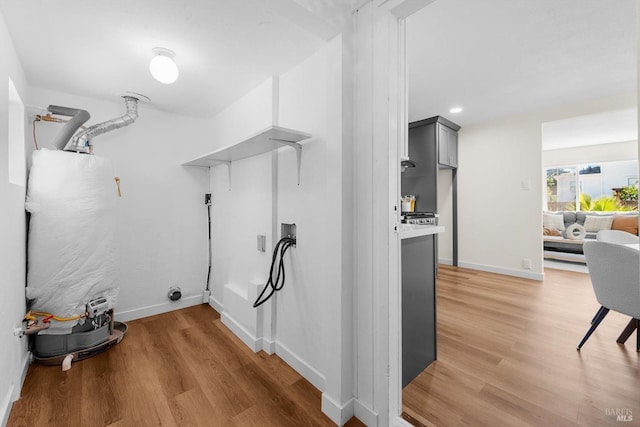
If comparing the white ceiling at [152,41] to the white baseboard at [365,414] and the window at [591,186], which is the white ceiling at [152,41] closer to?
the white baseboard at [365,414]

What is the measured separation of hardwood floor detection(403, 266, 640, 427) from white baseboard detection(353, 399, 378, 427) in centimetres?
19

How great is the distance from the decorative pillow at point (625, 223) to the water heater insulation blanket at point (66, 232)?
7206 mm

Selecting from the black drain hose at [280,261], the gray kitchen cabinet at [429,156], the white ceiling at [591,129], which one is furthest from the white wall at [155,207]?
the white ceiling at [591,129]

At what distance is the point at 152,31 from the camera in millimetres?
1514

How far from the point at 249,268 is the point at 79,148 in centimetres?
163

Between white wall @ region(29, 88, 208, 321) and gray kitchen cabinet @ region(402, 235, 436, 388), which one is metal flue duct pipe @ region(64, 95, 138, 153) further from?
gray kitchen cabinet @ region(402, 235, 436, 388)

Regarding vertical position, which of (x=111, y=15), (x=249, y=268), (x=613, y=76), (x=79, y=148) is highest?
(x=613, y=76)

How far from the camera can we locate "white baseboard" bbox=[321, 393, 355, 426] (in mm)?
1326

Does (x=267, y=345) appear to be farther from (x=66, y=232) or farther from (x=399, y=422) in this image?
(x=66, y=232)

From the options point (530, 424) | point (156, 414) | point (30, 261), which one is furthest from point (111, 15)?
point (530, 424)

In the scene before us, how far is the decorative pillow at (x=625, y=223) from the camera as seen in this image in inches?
171

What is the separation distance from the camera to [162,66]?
1670mm

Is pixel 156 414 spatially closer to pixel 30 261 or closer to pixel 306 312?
pixel 306 312

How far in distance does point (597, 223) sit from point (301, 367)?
6149mm
